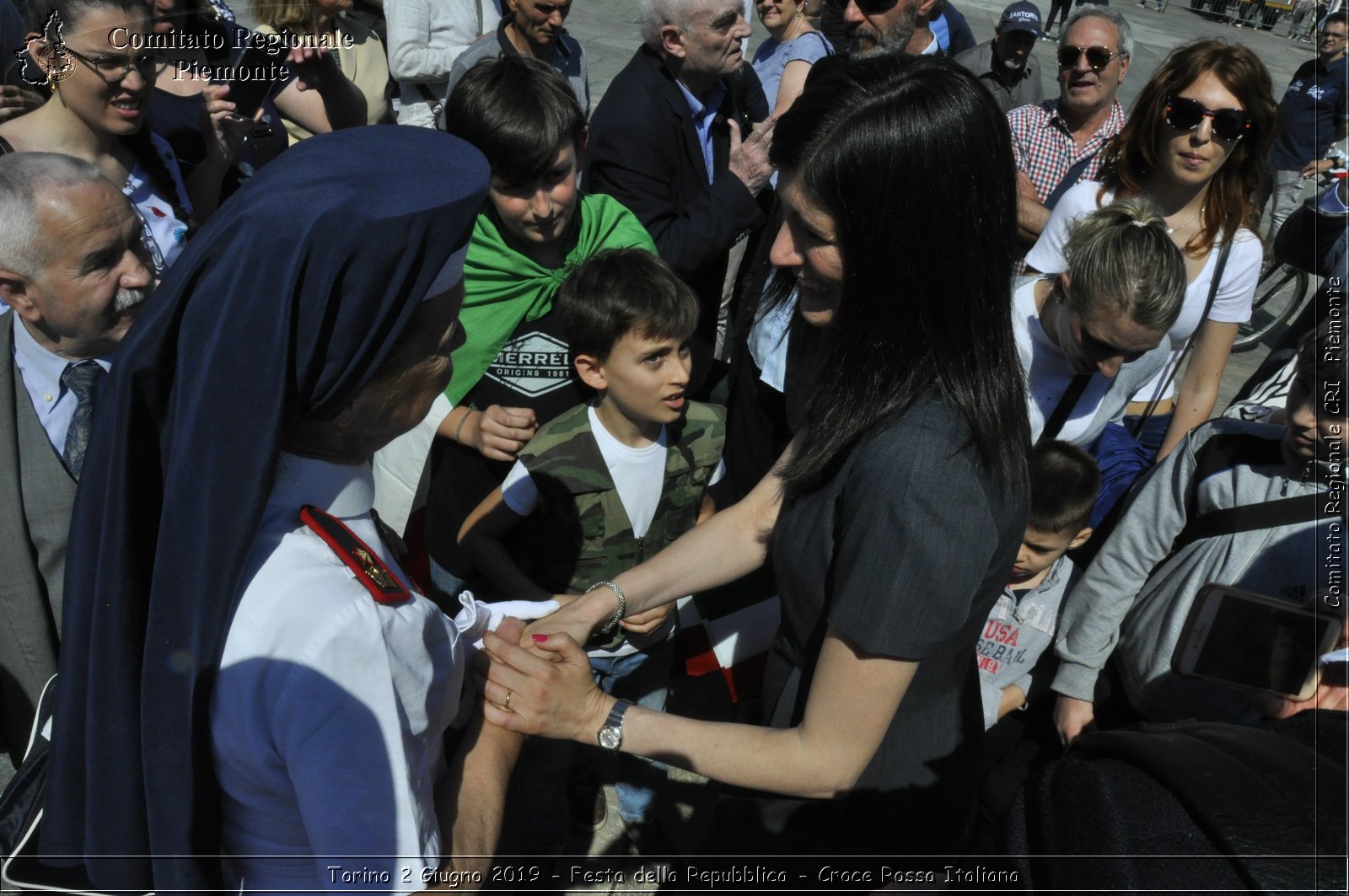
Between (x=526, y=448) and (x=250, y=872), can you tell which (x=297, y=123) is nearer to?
(x=526, y=448)

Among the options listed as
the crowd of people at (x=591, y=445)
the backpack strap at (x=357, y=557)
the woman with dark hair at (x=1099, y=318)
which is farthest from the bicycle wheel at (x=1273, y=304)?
the backpack strap at (x=357, y=557)

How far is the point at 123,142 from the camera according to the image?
10.8 feet

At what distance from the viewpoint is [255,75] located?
4141 mm

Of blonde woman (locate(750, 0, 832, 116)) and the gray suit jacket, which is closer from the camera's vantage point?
the gray suit jacket

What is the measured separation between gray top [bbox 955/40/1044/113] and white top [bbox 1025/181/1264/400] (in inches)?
88.3

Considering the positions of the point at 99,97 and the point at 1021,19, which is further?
the point at 1021,19

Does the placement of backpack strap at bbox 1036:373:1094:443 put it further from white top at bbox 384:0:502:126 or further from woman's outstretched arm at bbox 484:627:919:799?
white top at bbox 384:0:502:126

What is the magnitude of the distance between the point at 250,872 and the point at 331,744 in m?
0.36

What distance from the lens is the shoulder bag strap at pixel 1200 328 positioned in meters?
3.38

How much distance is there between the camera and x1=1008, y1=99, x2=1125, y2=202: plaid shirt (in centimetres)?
478

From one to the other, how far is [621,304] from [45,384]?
143 cm

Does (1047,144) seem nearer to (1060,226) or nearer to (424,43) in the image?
(1060,226)

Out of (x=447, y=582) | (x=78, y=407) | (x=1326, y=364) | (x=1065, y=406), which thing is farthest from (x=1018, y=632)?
(x=78, y=407)

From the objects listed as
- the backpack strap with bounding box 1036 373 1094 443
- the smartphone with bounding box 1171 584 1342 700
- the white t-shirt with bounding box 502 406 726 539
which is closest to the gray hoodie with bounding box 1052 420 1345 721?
the backpack strap with bounding box 1036 373 1094 443
